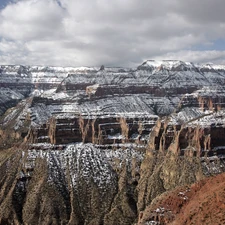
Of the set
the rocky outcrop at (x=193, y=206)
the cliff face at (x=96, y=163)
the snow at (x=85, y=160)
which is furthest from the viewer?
the snow at (x=85, y=160)

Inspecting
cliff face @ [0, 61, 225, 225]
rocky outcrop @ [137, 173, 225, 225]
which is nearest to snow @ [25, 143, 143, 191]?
cliff face @ [0, 61, 225, 225]

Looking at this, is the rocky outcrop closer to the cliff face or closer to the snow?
the cliff face

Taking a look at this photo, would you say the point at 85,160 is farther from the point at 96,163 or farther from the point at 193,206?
the point at 193,206

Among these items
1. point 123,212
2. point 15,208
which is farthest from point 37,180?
point 123,212

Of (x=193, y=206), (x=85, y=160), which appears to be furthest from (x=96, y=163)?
(x=193, y=206)

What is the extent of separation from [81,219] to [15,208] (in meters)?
21.7

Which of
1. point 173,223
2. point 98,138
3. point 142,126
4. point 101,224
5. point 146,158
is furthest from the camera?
point 142,126

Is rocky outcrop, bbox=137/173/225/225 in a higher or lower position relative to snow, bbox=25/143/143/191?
higher

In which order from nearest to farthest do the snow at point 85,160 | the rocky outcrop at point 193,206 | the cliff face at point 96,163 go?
1. the rocky outcrop at point 193,206
2. the cliff face at point 96,163
3. the snow at point 85,160

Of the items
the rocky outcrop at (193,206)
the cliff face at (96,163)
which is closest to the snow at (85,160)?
the cliff face at (96,163)

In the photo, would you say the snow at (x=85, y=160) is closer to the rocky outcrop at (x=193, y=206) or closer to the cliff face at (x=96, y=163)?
the cliff face at (x=96, y=163)

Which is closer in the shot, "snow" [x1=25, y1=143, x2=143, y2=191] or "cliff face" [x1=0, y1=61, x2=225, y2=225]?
"cliff face" [x1=0, y1=61, x2=225, y2=225]

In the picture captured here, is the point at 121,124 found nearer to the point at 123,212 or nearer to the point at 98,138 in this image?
the point at 98,138

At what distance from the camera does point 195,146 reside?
144m
